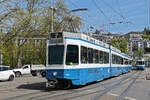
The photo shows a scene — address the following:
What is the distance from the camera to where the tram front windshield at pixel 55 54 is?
11.4m

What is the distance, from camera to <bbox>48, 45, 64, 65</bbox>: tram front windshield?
11438 millimetres

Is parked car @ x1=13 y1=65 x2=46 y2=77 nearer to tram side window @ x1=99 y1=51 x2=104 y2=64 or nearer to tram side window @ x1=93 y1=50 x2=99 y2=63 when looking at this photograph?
tram side window @ x1=99 y1=51 x2=104 y2=64

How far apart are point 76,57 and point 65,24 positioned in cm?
2697

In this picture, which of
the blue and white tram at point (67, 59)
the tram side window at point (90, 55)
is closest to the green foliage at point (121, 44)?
the tram side window at point (90, 55)

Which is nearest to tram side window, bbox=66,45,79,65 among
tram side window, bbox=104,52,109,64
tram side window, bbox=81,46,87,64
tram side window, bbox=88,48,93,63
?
tram side window, bbox=81,46,87,64

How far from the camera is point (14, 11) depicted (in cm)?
2377

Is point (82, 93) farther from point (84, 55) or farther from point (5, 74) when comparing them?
point (5, 74)

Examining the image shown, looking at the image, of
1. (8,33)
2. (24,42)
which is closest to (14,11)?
(8,33)

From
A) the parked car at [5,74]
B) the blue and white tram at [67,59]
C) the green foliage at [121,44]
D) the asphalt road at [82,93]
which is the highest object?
the green foliage at [121,44]

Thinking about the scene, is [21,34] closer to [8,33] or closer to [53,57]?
[8,33]

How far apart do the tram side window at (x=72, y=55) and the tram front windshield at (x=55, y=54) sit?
0.33 m

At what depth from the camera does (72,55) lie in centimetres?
1156

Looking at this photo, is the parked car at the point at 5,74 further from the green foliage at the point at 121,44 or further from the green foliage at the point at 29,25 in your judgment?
the green foliage at the point at 121,44

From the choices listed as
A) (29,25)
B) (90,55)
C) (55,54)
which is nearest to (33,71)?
(29,25)
